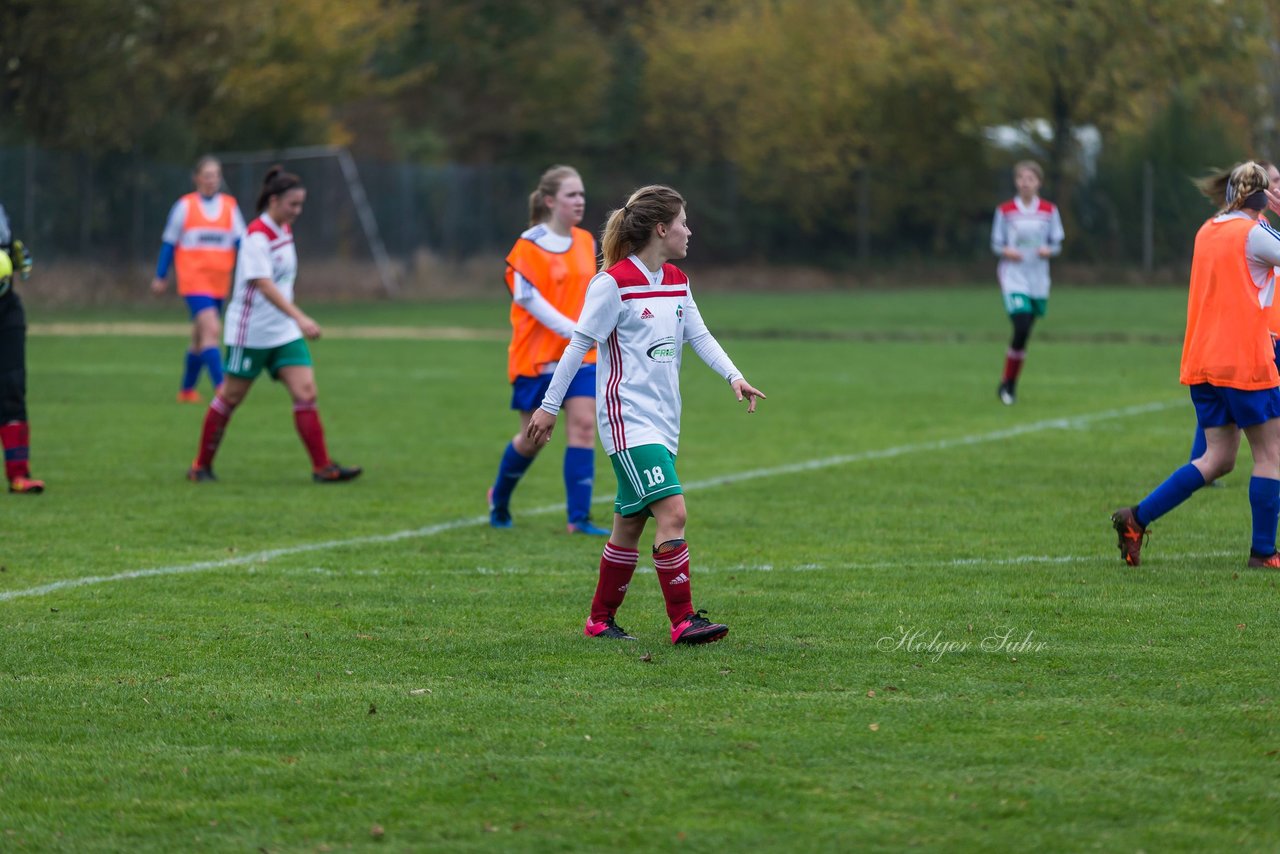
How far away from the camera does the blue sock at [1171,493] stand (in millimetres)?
7766

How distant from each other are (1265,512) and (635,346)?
324 centimetres

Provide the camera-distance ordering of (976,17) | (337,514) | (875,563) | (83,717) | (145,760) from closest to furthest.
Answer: (145,760) < (83,717) < (875,563) < (337,514) < (976,17)

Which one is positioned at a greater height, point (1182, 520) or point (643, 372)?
point (643, 372)

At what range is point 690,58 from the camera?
1957 inches

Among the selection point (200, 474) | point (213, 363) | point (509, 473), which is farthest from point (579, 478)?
point (213, 363)

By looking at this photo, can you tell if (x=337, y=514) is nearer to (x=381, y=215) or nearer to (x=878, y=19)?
(x=381, y=215)

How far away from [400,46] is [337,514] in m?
40.0

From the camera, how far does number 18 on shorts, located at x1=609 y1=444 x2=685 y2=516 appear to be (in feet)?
20.9

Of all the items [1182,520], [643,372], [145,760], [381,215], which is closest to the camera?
[145,760]

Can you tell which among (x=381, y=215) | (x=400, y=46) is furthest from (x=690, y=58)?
(x=381, y=215)

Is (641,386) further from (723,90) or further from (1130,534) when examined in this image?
(723,90)

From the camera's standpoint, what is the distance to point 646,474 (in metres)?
6.39

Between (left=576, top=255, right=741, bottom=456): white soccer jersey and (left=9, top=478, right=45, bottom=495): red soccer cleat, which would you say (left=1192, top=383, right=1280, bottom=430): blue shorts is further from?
(left=9, top=478, right=45, bottom=495): red soccer cleat

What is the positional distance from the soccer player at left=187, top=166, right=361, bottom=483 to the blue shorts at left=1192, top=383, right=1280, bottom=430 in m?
5.66
